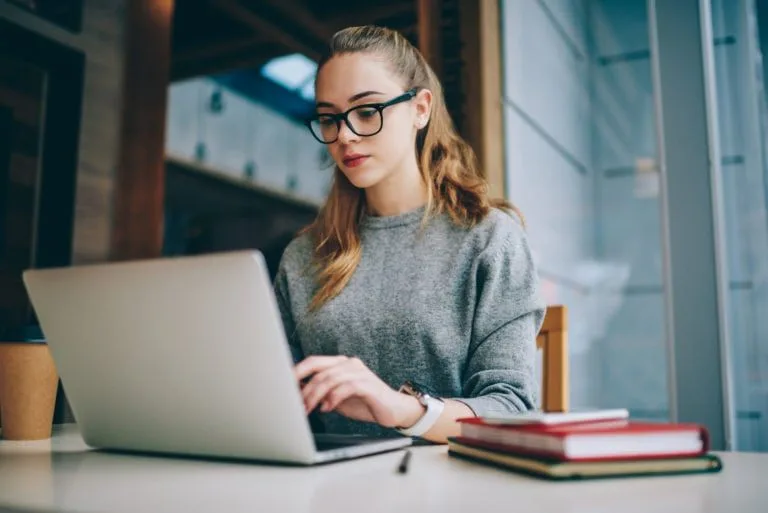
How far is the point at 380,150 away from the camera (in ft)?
4.16

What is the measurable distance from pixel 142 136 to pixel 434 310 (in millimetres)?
1918

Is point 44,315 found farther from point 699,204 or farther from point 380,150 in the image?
point 699,204

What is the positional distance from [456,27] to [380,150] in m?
1.72

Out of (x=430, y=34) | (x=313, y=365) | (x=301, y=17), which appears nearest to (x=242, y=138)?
(x=301, y=17)

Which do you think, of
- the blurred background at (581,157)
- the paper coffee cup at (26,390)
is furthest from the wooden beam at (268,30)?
the paper coffee cup at (26,390)

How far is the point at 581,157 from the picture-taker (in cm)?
305

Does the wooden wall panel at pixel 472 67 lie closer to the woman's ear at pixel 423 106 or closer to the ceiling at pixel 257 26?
the ceiling at pixel 257 26

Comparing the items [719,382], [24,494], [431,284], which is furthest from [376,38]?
[719,382]

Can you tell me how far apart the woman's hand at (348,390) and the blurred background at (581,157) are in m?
1.53

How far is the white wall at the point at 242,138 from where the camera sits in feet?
16.8

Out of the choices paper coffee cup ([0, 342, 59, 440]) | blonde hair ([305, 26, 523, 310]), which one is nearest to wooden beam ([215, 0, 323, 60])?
blonde hair ([305, 26, 523, 310])

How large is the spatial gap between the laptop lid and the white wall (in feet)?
13.5

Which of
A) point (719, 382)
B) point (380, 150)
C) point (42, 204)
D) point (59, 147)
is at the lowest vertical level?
point (719, 382)

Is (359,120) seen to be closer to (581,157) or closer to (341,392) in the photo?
(341,392)
